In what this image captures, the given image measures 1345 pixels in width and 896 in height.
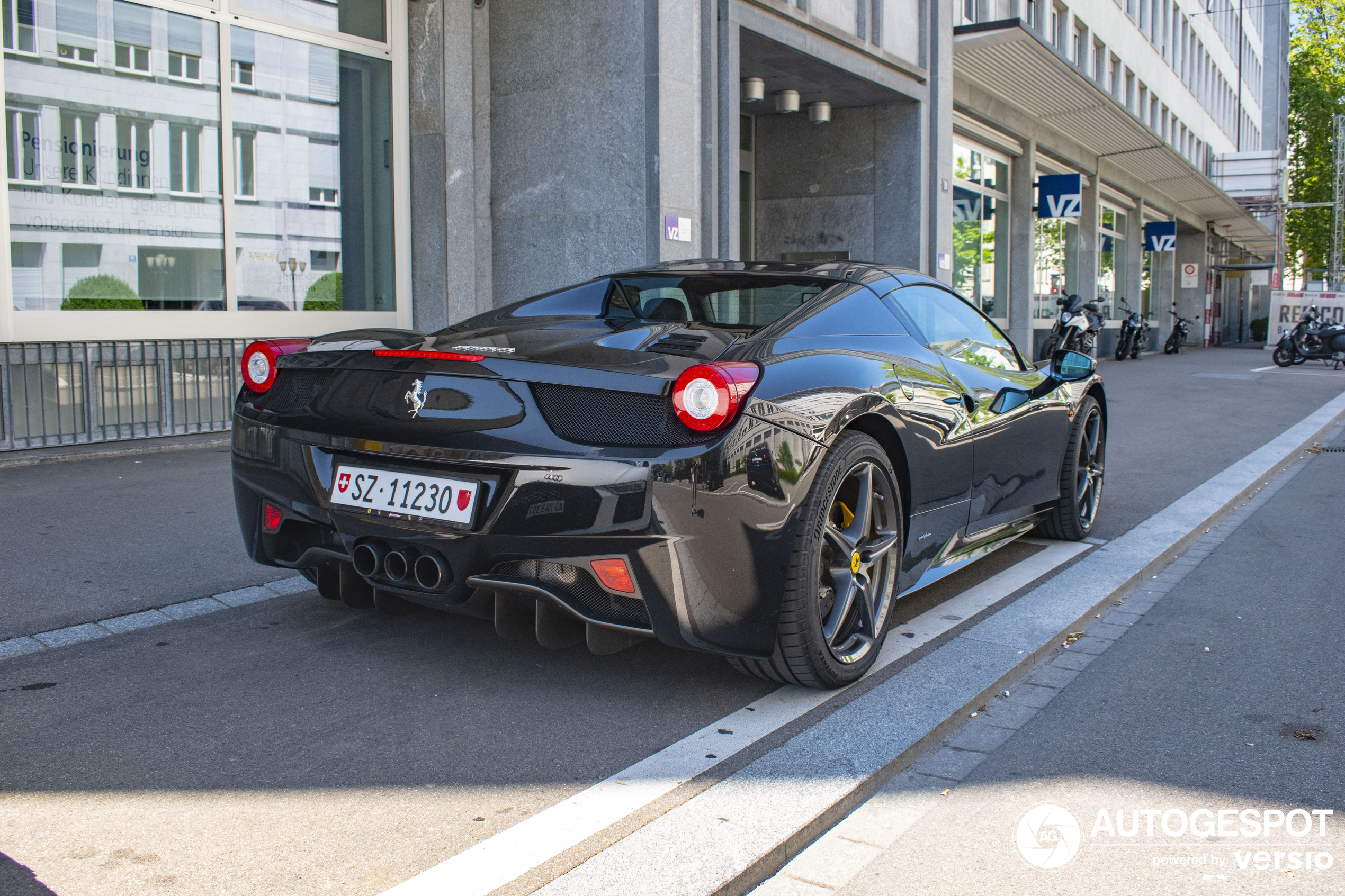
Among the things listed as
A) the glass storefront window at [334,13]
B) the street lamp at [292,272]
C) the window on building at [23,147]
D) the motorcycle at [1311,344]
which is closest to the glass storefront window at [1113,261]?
Result: the motorcycle at [1311,344]

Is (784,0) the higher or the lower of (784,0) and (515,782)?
the higher

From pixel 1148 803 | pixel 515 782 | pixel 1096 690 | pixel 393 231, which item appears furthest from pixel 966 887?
pixel 393 231

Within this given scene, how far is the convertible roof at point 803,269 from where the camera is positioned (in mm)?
4113

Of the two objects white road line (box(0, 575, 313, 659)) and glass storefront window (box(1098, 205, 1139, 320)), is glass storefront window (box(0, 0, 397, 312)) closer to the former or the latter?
white road line (box(0, 575, 313, 659))

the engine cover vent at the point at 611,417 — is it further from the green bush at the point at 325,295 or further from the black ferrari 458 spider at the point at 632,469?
the green bush at the point at 325,295

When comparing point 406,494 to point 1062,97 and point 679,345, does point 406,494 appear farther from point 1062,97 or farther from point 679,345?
point 1062,97

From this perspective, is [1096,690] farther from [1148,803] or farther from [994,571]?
[994,571]

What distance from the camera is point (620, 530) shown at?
9.69 ft

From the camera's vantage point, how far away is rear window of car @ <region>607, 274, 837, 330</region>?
3.80 meters

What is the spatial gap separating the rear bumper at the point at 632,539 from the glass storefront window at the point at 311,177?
24.6 feet

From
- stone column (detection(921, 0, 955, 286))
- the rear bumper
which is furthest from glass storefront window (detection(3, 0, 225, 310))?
stone column (detection(921, 0, 955, 286))

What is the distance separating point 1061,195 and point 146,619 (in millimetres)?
22697

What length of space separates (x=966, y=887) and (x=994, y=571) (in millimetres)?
2878

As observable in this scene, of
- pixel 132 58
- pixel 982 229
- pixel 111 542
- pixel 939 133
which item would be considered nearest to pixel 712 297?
pixel 111 542
